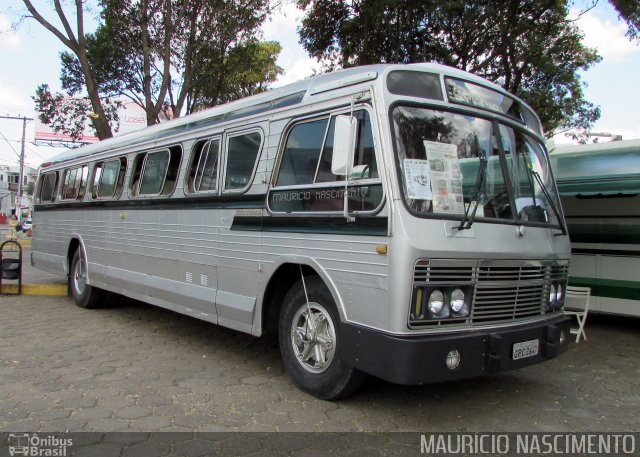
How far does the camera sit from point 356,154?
3951 mm

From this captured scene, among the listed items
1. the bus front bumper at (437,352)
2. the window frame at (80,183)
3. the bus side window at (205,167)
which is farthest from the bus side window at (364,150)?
the window frame at (80,183)

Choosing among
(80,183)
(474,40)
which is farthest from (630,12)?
(80,183)

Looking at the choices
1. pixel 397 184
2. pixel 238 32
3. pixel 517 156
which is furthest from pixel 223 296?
pixel 238 32

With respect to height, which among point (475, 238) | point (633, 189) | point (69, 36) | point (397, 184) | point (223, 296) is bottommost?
point (223, 296)

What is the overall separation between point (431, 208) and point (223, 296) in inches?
99.4

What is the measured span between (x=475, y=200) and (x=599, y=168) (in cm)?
389

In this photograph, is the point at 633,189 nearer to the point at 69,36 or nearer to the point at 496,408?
the point at 496,408

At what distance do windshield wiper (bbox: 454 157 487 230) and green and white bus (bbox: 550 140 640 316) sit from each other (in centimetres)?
337

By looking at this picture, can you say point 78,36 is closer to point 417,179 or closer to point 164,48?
point 164,48

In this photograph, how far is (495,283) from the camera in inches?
154

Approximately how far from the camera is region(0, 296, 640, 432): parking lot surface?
3957mm

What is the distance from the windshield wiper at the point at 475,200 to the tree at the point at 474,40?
7.69 m

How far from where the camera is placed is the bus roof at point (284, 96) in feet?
13.3

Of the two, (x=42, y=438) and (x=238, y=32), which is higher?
(x=238, y=32)
